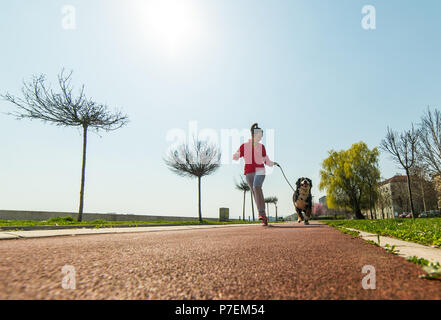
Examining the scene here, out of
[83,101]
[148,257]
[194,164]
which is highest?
[83,101]

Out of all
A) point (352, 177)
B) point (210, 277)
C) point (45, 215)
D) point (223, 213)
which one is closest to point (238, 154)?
point (210, 277)

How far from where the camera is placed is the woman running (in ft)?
20.6

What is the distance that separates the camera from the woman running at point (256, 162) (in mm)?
6285

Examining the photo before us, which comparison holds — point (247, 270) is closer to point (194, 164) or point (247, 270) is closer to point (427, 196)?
point (194, 164)

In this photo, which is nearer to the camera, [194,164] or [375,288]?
[375,288]

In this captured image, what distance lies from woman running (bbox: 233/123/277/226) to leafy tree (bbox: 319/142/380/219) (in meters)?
25.9

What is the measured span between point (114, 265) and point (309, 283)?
113 centimetres

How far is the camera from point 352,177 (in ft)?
93.2

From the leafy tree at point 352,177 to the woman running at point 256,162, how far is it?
2592 centimetres

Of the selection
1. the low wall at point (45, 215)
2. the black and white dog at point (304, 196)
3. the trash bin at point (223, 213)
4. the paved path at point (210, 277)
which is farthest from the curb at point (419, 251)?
the trash bin at point (223, 213)

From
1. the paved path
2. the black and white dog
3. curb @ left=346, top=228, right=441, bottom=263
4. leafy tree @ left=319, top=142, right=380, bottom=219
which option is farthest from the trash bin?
the paved path

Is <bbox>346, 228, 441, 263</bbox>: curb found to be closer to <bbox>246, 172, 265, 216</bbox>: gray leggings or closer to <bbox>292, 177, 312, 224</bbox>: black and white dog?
<bbox>246, 172, 265, 216</bbox>: gray leggings
